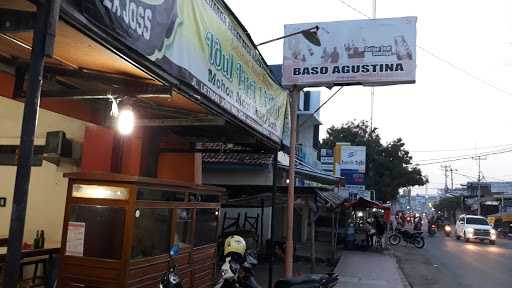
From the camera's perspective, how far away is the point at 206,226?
8.52 m

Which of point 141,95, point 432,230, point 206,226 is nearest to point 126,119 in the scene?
point 141,95

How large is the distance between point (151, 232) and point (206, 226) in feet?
7.04

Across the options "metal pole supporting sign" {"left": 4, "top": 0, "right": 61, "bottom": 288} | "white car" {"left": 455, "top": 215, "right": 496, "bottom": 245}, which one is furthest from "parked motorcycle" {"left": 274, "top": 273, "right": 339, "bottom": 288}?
"white car" {"left": 455, "top": 215, "right": 496, "bottom": 245}

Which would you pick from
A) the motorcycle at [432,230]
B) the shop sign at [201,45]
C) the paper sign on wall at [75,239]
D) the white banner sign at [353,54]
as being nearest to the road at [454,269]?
the white banner sign at [353,54]

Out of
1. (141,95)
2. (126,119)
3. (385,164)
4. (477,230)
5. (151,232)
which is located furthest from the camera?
(385,164)

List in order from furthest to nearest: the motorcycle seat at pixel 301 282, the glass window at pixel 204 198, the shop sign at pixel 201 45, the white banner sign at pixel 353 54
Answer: the white banner sign at pixel 353 54, the glass window at pixel 204 198, the motorcycle seat at pixel 301 282, the shop sign at pixel 201 45

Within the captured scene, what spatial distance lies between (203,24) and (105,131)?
378 cm

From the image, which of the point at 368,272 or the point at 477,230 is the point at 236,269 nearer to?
the point at 368,272

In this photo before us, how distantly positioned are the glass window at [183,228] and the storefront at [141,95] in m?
0.04

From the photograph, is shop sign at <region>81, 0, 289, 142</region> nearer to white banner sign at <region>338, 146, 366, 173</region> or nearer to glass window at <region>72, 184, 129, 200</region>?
glass window at <region>72, 184, 129, 200</region>

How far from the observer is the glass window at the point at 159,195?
6.07m

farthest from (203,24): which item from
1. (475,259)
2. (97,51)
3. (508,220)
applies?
(508,220)

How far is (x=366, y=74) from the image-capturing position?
9758 mm

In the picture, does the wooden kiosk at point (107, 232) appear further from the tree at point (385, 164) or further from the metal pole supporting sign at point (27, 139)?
the tree at point (385, 164)
